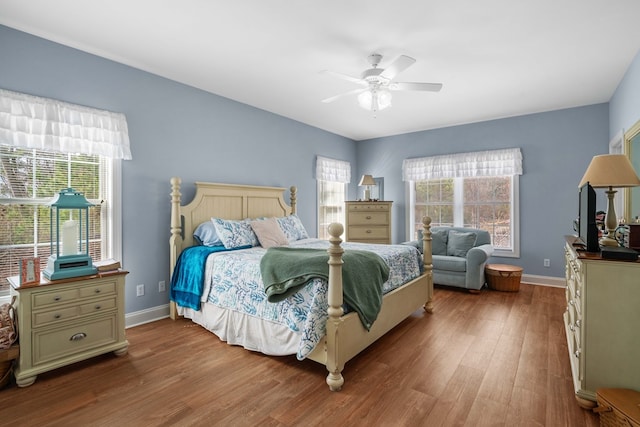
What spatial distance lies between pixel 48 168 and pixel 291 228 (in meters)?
2.50

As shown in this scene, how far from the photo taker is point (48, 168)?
2.75 m

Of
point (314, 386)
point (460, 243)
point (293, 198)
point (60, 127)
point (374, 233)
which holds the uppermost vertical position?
point (60, 127)

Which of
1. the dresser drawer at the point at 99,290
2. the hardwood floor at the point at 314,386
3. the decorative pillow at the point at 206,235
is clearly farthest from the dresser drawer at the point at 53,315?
the decorative pillow at the point at 206,235

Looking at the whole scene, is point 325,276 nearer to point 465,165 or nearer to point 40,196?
point 40,196

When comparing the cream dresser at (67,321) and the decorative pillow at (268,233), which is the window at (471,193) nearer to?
the decorative pillow at (268,233)

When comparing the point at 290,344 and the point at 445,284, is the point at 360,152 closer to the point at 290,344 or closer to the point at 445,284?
the point at 445,284

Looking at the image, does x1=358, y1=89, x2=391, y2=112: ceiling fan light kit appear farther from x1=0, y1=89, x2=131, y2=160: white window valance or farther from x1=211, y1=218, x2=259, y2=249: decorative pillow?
x1=0, y1=89, x2=131, y2=160: white window valance

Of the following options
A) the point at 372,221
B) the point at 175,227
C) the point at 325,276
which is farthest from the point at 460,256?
the point at 175,227

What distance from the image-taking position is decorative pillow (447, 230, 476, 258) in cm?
473

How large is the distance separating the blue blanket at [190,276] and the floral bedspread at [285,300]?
0.29 ft

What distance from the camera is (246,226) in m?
3.71

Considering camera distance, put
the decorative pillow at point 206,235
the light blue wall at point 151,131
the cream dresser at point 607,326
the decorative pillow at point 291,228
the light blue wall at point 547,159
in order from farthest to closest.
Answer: the light blue wall at point 547,159 < the decorative pillow at point 291,228 < the decorative pillow at point 206,235 < the light blue wall at point 151,131 < the cream dresser at point 607,326

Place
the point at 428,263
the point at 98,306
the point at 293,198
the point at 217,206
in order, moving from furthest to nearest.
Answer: the point at 293,198
the point at 217,206
the point at 428,263
the point at 98,306

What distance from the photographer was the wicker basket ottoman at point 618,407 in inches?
60.4
